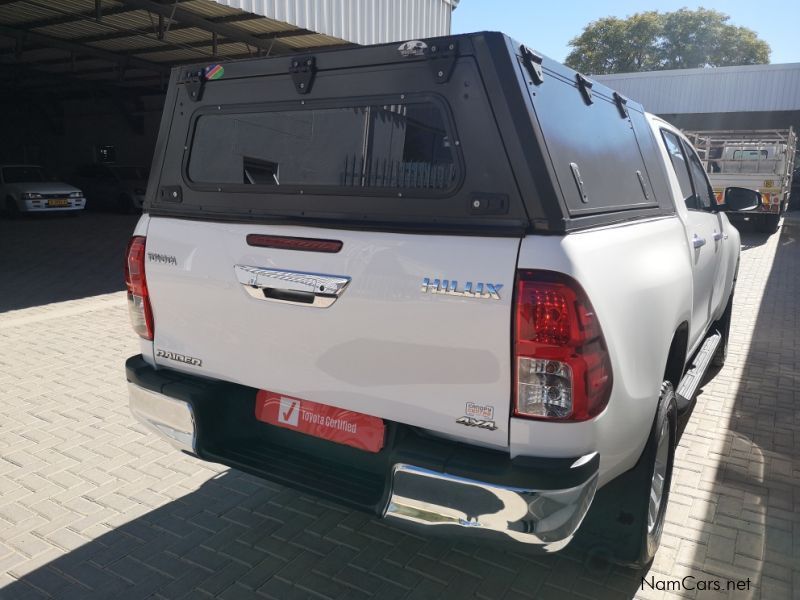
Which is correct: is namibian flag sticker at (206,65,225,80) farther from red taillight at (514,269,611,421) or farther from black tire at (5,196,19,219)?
black tire at (5,196,19,219)

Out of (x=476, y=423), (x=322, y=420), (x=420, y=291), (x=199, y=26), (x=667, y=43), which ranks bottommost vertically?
(x=322, y=420)

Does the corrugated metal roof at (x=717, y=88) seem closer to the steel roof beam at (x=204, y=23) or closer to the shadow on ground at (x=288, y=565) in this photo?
the steel roof beam at (x=204, y=23)

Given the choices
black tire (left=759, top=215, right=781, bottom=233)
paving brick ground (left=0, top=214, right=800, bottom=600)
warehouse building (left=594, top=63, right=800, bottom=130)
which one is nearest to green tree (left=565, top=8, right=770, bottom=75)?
warehouse building (left=594, top=63, right=800, bottom=130)

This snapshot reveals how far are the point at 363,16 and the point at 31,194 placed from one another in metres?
10.9

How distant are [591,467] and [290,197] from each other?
1.52 meters

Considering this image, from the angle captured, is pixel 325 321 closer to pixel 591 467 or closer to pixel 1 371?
pixel 591 467

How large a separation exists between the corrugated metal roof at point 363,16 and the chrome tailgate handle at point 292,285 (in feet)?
26.7

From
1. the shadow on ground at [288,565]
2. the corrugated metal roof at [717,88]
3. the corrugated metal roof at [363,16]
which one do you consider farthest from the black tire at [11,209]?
the corrugated metal roof at [717,88]

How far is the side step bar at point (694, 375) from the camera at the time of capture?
3141 mm

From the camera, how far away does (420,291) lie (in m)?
2.19

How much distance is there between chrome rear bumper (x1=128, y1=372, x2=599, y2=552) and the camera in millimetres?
2055

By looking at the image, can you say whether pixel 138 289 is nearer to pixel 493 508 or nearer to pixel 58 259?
pixel 493 508

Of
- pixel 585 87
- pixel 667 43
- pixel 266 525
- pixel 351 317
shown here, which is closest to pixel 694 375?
pixel 585 87

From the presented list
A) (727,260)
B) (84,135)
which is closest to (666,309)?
(727,260)
